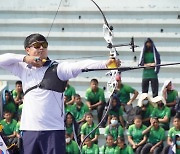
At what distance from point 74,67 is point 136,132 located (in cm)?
453

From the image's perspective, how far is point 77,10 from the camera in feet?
39.7

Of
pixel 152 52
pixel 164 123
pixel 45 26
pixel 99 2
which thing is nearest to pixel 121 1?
pixel 99 2

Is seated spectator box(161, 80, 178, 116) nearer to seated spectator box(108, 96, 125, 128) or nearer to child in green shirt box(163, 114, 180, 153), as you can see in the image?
seated spectator box(108, 96, 125, 128)

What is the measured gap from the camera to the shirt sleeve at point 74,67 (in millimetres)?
4072

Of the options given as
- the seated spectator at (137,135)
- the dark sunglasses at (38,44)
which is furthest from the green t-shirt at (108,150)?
the dark sunglasses at (38,44)

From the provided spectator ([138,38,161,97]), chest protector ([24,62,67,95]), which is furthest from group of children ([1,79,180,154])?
chest protector ([24,62,67,95])

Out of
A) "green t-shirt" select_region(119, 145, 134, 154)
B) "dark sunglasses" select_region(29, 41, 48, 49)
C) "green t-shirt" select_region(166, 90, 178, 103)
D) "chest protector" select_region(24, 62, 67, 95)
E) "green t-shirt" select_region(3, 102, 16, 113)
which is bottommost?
"green t-shirt" select_region(119, 145, 134, 154)

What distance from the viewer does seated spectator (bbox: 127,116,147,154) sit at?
28.2 feet

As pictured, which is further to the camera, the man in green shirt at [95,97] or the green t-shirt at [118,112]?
the man in green shirt at [95,97]

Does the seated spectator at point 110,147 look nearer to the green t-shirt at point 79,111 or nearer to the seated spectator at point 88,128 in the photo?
the seated spectator at point 88,128

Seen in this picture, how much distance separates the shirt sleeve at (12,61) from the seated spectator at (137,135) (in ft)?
14.0

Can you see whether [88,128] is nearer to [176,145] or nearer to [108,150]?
[108,150]

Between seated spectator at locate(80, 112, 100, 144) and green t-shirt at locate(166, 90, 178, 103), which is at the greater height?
green t-shirt at locate(166, 90, 178, 103)

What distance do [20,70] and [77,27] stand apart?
7.48 meters
